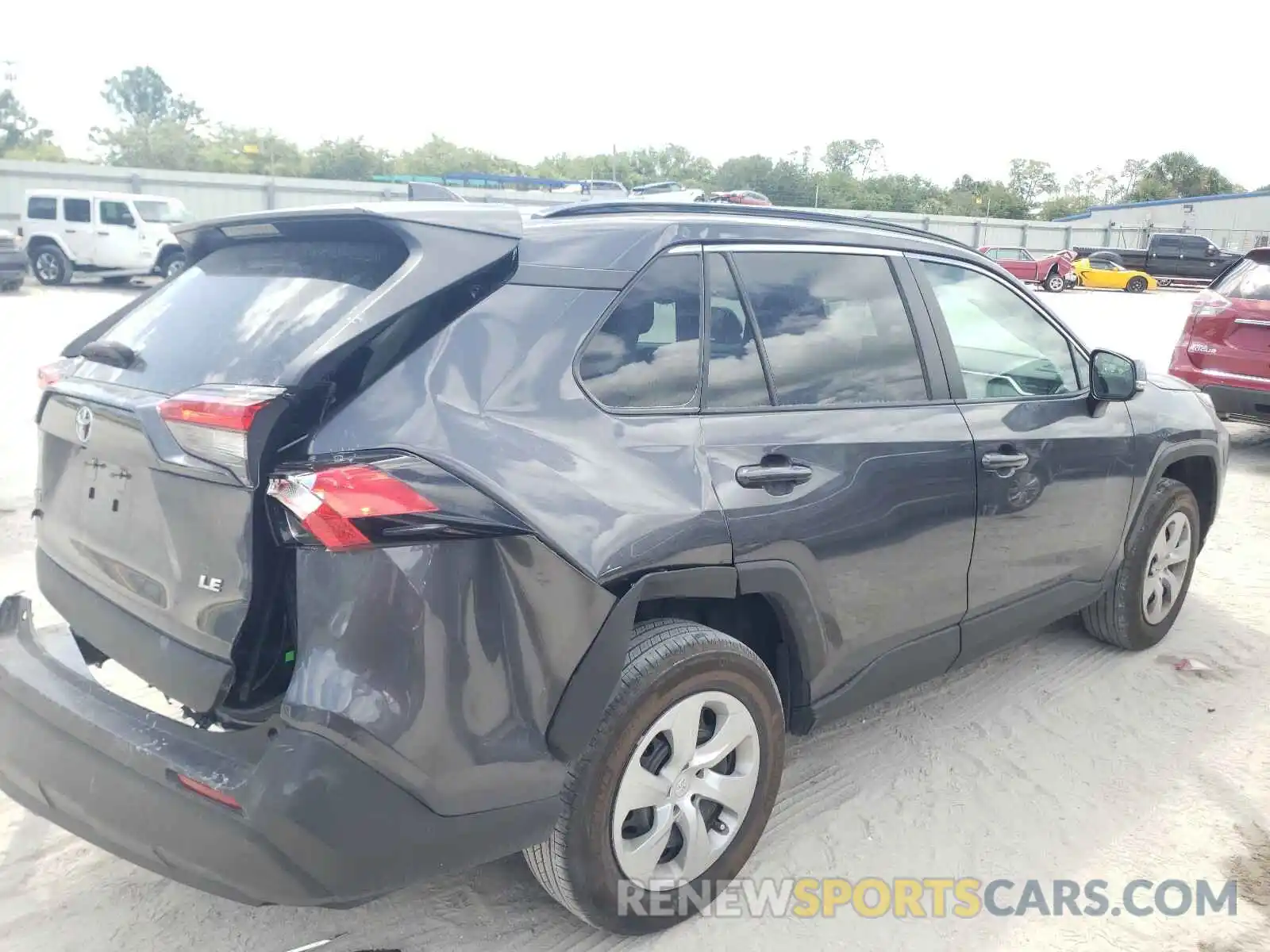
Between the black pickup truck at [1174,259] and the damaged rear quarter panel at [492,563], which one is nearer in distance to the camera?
the damaged rear quarter panel at [492,563]

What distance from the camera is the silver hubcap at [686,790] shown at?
7.79 feet

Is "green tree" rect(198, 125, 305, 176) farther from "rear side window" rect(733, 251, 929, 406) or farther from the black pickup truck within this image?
"rear side window" rect(733, 251, 929, 406)

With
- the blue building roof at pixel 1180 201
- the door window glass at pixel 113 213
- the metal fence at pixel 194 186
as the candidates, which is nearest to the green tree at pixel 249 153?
the metal fence at pixel 194 186

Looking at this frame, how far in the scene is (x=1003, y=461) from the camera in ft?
10.6

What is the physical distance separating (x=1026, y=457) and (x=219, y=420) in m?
2.57

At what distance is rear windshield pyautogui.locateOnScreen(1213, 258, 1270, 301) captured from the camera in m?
7.71

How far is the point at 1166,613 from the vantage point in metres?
4.46

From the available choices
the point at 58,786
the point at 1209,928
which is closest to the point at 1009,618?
the point at 1209,928

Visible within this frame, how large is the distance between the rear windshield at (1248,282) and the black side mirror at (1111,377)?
5053 millimetres

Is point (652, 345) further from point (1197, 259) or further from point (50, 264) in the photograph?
point (1197, 259)

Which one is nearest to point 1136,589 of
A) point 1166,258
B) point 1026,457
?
point 1026,457

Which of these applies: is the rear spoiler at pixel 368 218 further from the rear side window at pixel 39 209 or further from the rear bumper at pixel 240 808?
the rear side window at pixel 39 209

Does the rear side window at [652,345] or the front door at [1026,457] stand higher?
the rear side window at [652,345]

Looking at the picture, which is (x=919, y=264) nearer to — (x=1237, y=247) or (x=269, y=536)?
(x=269, y=536)
